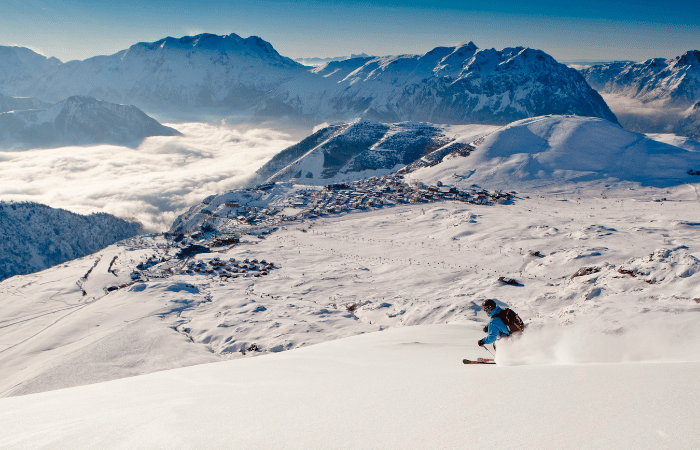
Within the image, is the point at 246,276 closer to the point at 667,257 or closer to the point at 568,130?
the point at 667,257

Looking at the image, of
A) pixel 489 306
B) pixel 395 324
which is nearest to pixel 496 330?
pixel 489 306

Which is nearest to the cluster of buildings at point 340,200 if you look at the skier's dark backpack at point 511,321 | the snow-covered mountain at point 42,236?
the skier's dark backpack at point 511,321

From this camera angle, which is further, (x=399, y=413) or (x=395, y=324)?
(x=395, y=324)

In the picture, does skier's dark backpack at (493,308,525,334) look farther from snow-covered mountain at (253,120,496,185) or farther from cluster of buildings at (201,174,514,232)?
snow-covered mountain at (253,120,496,185)

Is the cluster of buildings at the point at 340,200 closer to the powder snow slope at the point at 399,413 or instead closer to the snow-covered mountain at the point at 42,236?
the powder snow slope at the point at 399,413

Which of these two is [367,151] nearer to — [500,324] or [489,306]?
[489,306]

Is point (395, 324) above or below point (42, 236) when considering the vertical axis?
above
